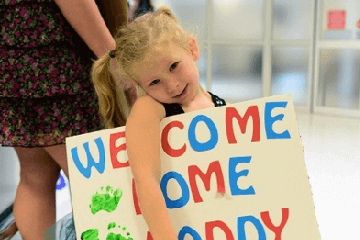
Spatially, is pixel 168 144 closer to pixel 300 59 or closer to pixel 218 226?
pixel 218 226

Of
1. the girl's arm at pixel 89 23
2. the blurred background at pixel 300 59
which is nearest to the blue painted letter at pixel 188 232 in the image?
the girl's arm at pixel 89 23

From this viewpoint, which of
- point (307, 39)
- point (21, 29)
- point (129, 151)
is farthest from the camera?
point (307, 39)

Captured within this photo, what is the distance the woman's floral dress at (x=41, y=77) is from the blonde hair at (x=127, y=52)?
4.8 inches

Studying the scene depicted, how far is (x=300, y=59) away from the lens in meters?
5.77

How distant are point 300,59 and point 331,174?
3.08 metres

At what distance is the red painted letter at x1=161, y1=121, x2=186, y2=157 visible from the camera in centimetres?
85

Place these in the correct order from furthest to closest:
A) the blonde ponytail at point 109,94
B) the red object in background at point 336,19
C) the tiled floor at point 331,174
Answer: the red object in background at point 336,19 < the tiled floor at point 331,174 < the blonde ponytail at point 109,94

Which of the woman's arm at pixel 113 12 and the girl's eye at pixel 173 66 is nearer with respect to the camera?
the girl's eye at pixel 173 66

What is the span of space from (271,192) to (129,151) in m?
0.28

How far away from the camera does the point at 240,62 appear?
250 inches

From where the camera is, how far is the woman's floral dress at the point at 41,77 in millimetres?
977

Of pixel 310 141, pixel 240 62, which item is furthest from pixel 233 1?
pixel 310 141

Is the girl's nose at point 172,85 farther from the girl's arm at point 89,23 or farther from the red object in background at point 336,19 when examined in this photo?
the red object in background at point 336,19

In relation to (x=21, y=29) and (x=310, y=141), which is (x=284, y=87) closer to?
(x=310, y=141)
